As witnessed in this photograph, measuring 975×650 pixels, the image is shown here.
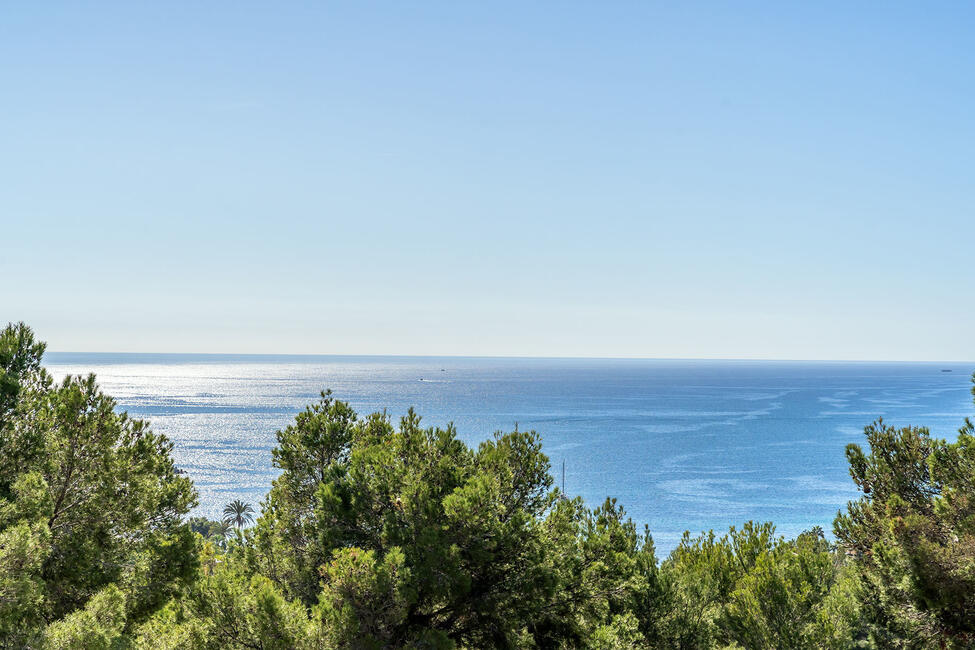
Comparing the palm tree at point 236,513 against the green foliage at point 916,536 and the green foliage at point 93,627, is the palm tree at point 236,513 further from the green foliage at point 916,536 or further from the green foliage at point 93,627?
the green foliage at point 916,536

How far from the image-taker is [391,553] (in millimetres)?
10289

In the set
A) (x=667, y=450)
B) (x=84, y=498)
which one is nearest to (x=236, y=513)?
(x=84, y=498)

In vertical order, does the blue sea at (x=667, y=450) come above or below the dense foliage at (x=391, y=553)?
below

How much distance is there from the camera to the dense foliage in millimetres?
9539

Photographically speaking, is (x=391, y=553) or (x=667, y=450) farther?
(x=667, y=450)

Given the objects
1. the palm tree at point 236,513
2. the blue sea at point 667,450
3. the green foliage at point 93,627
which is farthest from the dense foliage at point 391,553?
the palm tree at point 236,513

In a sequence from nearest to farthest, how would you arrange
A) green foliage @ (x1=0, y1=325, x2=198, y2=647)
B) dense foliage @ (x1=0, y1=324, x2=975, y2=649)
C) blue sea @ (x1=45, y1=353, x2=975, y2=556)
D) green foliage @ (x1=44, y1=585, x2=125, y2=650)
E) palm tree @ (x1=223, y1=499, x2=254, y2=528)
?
green foliage @ (x1=44, y1=585, x2=125, y2=650) → green foliage @ (x1=0, y1=325, x2=198, y2=647) → dense foliage @ (x1=0, y1=324, x2=975, y2=649) → palm tree @ (x1=223, y1=499, x2=254, y2=528) → blue sea @ (x1=45, y1=353, x2=975, y2=556)

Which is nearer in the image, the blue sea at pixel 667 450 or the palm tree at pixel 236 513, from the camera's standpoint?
the palm tree at pixel 236 513

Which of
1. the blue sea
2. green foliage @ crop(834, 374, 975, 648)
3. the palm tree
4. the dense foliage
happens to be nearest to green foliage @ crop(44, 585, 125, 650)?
the dense foliage

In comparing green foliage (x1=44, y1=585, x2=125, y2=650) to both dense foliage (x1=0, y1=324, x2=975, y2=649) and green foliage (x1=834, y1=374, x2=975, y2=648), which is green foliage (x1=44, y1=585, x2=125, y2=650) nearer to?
dense foliage (x1=0, y1=324, x2=975, y2=649)

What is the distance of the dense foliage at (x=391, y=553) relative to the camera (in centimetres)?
954

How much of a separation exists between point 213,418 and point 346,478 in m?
176

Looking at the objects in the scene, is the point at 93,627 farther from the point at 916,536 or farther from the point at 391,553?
the point at 916,536

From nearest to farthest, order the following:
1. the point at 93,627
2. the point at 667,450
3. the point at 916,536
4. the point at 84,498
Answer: the point at 93,627, the point at 84,498, the point at 916,536, the point at 667,450
